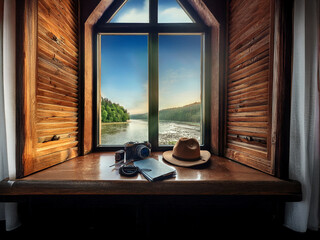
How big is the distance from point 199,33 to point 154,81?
0.75m

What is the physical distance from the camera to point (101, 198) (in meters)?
0.81

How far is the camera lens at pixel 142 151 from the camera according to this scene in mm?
1116

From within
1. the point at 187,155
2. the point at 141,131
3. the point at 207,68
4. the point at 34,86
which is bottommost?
Answer: the point at 187,155

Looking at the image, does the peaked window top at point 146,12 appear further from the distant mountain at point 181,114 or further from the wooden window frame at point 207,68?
the distant mountain at point 181,114

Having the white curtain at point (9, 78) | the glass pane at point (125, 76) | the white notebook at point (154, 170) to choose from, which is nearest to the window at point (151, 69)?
the glass pane at point (125, 76)

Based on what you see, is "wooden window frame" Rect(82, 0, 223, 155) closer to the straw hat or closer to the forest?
the forest

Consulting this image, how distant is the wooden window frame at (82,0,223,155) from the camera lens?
548mm

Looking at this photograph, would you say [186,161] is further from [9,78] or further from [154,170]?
[9,78]

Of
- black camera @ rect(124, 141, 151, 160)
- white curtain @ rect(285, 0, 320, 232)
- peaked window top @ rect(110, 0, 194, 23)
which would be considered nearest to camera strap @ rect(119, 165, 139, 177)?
black camera @ rect(124, 141, 151, 160)

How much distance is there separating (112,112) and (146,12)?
3.97ft

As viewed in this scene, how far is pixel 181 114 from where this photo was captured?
1498mm

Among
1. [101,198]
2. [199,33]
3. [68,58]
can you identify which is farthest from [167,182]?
[199,33]

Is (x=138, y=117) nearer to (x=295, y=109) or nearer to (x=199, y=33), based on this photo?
(x=199, y=33)

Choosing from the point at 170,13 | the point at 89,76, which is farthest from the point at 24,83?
the point at 170,13
